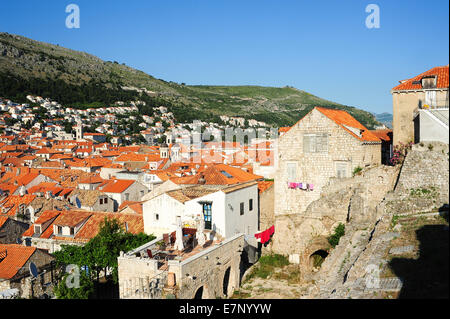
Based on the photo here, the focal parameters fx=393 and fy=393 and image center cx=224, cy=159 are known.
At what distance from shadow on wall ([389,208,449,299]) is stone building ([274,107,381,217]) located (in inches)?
457

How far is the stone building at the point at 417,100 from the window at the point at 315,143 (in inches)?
173

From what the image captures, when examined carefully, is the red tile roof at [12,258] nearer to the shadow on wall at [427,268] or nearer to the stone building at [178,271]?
the stone building at [178,271]

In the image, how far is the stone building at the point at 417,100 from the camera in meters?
21.5

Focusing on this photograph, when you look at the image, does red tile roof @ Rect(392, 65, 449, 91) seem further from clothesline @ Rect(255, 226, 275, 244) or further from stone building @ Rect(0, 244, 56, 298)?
stone building @ Rect(0, 244, 56, 298)

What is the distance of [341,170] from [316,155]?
77.0 inches

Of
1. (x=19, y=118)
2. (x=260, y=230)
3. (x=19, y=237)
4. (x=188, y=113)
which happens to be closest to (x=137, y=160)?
(x=19, y=237)

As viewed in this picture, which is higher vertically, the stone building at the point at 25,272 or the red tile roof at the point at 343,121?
the red tile roof at the point at 343,121

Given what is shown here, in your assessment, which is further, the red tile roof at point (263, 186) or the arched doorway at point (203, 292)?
the red tile roof at point (263, 186)

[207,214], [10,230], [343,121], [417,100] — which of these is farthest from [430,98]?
[10,230]

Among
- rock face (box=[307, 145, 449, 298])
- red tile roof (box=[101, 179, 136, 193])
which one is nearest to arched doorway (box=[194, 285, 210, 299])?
rock face (box=[307, 145, 449, 298])

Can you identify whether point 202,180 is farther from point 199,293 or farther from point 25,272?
point 25,272

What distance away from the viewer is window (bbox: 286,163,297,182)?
27.6m

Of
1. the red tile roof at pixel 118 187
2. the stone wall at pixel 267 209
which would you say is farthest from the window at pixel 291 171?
the red tile roof at pixel 118 187
